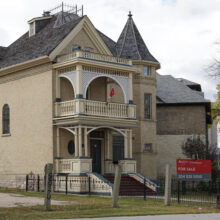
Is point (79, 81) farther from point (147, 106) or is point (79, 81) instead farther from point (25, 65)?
point (147, 106)

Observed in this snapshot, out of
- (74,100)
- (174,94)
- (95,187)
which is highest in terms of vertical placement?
(174,94)

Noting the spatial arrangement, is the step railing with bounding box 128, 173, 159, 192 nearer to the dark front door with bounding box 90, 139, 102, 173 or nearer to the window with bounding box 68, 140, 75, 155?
the dark front door with bounding box 90, 139, 102, 173

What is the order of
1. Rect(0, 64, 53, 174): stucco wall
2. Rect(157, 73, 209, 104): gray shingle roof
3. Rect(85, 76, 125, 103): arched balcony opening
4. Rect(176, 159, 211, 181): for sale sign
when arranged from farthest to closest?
Rect(157, 73, 209, 104): gray shingle roof
Rect(85, 76, 125, 103): arched balcony opening
Rect(0, 64, 53, 174): stucco wall
Rect(176, 159, 211, 181): for sale sign

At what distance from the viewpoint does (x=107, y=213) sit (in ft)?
62.1

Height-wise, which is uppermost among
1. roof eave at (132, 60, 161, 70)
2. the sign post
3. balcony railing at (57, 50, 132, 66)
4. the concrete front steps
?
roof eave at (132, 60, 161, 70)

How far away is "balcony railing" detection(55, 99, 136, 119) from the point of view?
31578 mm

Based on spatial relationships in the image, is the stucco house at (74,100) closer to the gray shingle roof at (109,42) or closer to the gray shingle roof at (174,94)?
the gray shingle roof at (109,42)

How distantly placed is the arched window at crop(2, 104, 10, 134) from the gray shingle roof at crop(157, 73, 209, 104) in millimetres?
14400

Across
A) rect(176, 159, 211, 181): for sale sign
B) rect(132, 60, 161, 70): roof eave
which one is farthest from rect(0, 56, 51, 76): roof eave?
rect(176, 159, 211, 181): for sale sign

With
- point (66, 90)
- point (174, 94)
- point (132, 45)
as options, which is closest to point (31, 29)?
point (132, 45)

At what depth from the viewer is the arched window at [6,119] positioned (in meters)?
36.8

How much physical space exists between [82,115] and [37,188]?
547cm

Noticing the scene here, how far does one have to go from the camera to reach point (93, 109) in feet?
106

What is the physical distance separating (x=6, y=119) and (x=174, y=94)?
16552mm
